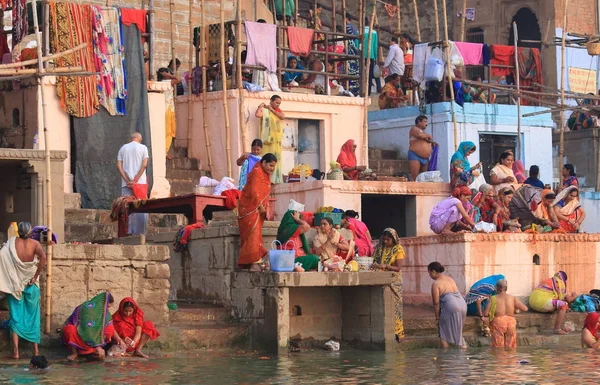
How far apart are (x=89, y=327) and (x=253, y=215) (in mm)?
2247

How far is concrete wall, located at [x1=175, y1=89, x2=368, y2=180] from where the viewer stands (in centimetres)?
2333

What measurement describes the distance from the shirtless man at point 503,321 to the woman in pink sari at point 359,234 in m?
1.66

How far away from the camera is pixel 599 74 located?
33.6 meters

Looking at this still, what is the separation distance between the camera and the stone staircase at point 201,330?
15242 mm

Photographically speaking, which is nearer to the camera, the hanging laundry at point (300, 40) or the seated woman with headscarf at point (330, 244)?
the seated woman with headscarf at point (330, 244)

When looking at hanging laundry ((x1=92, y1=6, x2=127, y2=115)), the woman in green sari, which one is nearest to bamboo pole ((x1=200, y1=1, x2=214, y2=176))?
hanging laundry ((x1=92, y1=6, x2=127, y2=115))

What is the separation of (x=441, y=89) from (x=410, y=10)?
967cm

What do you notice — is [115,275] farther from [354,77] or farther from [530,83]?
[530,83]

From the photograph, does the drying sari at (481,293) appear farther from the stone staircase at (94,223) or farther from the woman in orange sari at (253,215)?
the stone staircase at (94,223)

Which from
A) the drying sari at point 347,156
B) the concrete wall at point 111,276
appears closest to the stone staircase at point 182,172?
the drying sari at point 347,156

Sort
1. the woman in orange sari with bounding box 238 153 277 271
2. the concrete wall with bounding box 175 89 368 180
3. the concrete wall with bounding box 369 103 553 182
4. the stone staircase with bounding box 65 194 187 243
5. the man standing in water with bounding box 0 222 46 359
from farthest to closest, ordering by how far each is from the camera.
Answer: the concrete wall with bounding box 369 103 553 182 → the concrete wall with bounding box 175 89 368 180 → the stone staircase with bounding box 65 194 187 243 → the woman in orange sari with bounding box 238 153 277 271 → the man standing in water with bounding box 0 222 46 359

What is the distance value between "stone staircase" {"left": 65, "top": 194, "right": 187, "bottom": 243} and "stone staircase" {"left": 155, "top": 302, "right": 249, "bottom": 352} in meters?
2.05

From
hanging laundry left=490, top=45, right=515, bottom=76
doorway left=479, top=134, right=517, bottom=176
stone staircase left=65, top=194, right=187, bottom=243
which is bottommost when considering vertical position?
stone staircase left=65, top=194, right=187, bottom=243

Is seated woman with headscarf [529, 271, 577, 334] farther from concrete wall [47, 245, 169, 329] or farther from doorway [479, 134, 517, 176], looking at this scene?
doorway [479, 134, 517, 176]
